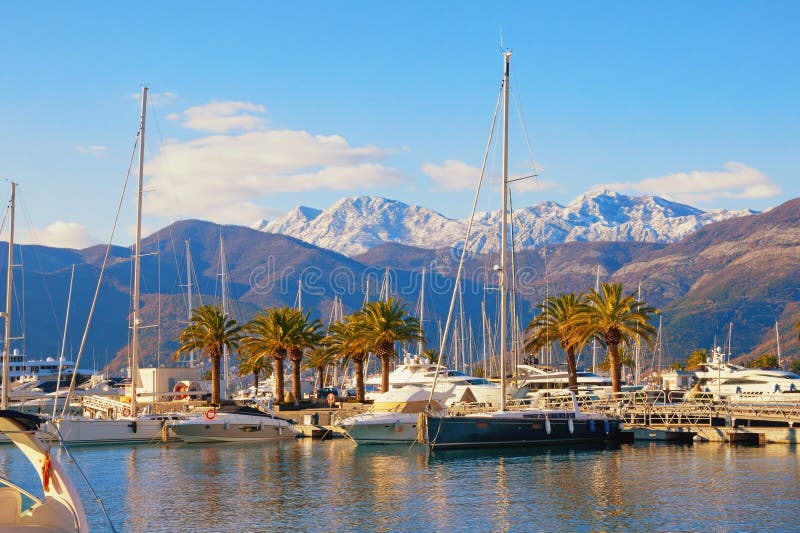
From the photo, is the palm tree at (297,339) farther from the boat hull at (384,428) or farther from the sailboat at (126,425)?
the boat hull at (384,428)

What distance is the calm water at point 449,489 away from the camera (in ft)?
113

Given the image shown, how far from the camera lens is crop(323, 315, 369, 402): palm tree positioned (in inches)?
3401

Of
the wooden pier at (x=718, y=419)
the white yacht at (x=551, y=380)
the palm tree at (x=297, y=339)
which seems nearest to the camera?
the wooden pier at (x=718, y=419)

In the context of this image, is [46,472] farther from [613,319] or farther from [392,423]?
[613,319]

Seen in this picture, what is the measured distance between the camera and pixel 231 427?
6869 cm

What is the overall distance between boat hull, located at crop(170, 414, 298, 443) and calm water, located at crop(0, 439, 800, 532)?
5.92 metres

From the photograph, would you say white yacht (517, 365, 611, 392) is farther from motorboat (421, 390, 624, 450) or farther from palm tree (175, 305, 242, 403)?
palm tree (175, 305, 242, 403)

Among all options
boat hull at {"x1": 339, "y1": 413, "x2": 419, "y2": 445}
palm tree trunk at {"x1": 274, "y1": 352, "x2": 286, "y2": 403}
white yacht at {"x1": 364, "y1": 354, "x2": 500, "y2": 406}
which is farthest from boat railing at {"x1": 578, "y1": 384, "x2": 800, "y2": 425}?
palm tree trunk at {"x1": 274, "y1": 352, "x2": 286, "y2": 403}

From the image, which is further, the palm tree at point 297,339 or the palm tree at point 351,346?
the palm tree at point 297,339

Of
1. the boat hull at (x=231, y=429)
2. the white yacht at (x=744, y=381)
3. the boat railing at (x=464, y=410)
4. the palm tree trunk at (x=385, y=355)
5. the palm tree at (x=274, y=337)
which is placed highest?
the palm tree at (x=274, y=337)

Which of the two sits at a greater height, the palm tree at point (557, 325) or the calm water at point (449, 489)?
the palm tree at point (557, 325)

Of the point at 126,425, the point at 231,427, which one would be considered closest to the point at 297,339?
the point at 231,427

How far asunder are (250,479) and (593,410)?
1132 inches

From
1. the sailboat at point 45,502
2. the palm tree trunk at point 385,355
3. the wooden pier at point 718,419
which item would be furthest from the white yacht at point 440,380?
the sailboat at point 45,502
